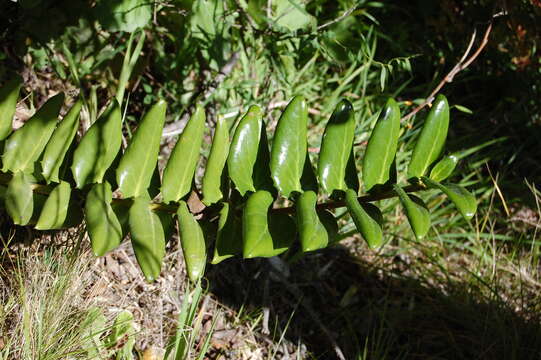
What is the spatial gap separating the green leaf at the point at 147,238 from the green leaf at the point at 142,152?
6 centimetres

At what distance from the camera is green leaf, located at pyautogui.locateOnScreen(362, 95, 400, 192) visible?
60.4 inches

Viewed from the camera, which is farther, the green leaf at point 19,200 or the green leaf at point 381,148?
the green leaf at point 381,148

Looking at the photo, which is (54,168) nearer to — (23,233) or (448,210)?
(23,233)

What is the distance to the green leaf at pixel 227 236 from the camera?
1.46 meters

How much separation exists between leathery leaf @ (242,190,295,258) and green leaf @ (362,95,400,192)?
0.78ft

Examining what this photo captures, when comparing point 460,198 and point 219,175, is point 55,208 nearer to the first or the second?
point 219,175

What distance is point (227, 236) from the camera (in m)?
1.48

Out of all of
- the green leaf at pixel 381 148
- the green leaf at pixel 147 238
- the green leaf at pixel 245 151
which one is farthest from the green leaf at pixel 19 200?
the green leaf at pixel 381 148

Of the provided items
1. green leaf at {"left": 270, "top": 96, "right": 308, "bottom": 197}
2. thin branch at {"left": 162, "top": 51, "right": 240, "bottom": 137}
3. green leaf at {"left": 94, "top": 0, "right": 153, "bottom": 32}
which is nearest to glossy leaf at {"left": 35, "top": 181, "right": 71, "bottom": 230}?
green leaf at {"left": 270, "top": 96, "right": 308, "bottom": 197}

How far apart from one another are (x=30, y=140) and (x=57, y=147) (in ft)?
0.30

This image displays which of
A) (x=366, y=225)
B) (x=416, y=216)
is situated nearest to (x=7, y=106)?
(x=366, y=225)

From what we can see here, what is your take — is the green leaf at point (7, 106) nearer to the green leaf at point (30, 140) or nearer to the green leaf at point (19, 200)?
the green leaf at point (30, 140)

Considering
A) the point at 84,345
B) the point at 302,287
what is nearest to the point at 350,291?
the point at 302,287

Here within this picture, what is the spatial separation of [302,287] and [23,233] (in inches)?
43.0
